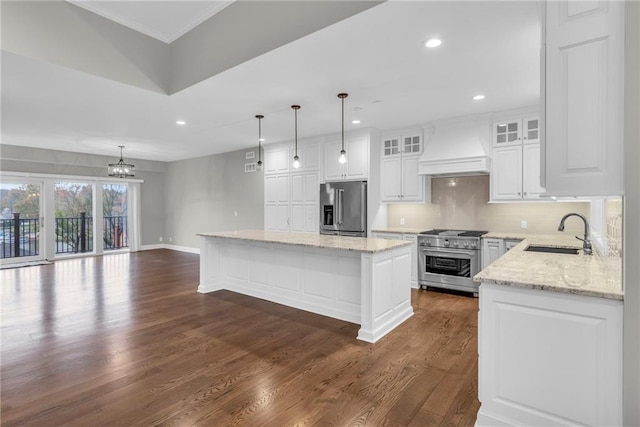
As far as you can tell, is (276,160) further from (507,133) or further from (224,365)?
(224,365)

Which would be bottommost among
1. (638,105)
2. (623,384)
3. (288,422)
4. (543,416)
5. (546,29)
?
(288,422)

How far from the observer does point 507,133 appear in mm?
4473

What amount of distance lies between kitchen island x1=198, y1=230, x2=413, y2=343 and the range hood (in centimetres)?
171

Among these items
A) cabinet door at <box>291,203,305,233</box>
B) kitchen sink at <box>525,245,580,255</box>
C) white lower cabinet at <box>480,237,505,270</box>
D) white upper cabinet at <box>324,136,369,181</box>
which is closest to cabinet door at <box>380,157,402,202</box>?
white upper cabinet at <box>324,136,369,181</box>

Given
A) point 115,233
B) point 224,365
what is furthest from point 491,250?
point 115,233

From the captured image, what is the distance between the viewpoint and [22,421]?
6.45 ft

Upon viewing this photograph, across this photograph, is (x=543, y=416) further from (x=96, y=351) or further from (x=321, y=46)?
(x=96, y=351)

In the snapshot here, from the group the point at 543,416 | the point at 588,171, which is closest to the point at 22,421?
the point at 543,416

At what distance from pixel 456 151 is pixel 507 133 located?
26.5 inches

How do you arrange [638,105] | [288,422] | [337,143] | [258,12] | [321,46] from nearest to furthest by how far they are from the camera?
[638,105]
[288,422]
[321,46]
[258,12]
[337,143]

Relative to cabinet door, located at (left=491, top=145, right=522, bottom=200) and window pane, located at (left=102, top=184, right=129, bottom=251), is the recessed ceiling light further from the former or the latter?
window pane, located at (left=102, top=184, right=129, bottom=251)

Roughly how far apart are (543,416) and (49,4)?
15.5ft

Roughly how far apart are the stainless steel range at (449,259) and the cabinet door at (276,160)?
3.08m

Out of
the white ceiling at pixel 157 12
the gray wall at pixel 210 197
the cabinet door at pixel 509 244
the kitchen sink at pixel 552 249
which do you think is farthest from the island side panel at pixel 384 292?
the gray wall at pixel 210 197
